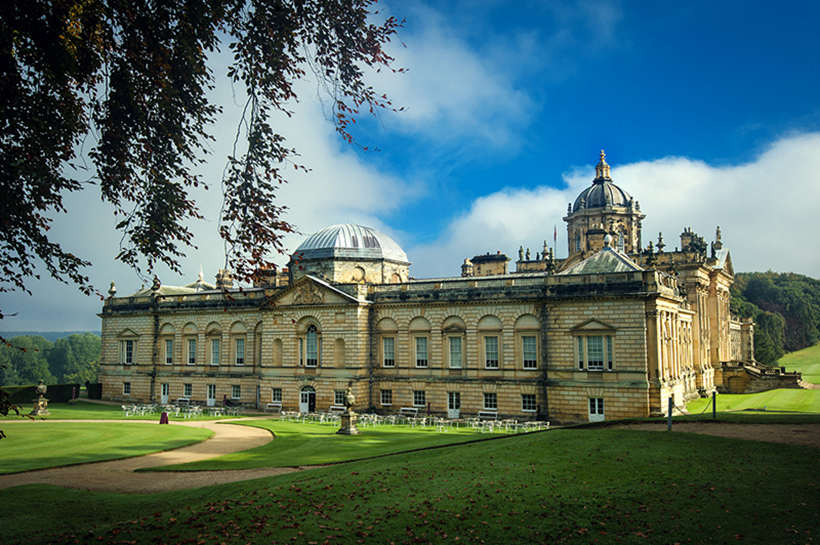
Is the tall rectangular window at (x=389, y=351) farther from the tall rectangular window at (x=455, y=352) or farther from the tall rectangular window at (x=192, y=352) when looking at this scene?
the tall rectangular window at (x=192, y=352)

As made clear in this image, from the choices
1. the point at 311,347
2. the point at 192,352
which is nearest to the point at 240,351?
the point at 192,352

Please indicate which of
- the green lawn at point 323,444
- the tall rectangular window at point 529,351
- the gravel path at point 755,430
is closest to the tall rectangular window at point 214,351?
the green lawn at point 323,444

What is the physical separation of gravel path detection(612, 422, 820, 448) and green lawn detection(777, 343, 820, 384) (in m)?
58.2

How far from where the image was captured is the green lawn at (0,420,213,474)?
24964mm

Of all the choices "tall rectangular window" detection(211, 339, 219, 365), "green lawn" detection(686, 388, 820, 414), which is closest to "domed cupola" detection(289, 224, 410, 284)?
"tall rectangular window" detection(211, 339, 219, 365)

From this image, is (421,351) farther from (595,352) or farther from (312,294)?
(595,352)

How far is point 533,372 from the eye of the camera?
3712 cm

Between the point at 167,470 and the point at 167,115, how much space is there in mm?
16842

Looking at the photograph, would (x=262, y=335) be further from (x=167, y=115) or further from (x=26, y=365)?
(x=26, y=365)

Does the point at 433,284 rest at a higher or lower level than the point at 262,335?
higher

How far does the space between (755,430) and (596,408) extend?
12707 millimetres

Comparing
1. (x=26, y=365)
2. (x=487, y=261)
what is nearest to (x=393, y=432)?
(x=487, y=261)

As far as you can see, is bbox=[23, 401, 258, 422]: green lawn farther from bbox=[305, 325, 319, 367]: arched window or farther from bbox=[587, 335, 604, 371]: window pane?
bbox=[587, 335, 604, 371]: window pane

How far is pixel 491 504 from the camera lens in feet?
43.9
